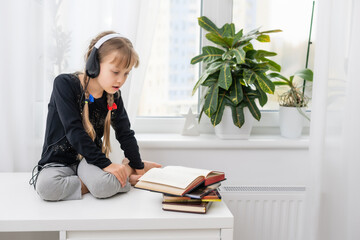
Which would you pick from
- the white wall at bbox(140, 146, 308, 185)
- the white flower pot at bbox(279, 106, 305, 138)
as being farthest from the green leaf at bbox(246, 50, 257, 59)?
the white wall at bbox(140, 146, 308, 185)

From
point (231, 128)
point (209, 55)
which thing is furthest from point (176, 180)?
point (209, 55)

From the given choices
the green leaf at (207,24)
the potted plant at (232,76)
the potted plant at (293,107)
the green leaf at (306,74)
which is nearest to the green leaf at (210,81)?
the potted plant at (232,76)

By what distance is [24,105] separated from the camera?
1.60 m

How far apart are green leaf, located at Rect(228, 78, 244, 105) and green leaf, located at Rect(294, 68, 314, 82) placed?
1.07 ft

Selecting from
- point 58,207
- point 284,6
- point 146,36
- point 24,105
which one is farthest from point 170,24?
point 58,207

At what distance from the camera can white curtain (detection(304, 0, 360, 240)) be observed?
1.65 m

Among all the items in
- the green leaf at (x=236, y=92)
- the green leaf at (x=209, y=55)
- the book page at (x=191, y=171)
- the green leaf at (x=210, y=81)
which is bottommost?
the book page at (x=191, y=171)

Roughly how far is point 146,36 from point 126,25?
3.8 inches

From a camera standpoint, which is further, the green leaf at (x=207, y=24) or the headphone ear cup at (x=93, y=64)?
the green leaf at (x=207, y=24)

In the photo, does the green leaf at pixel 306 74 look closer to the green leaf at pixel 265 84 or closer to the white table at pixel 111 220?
the green leaf at pixel 265 84

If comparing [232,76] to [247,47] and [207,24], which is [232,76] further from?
[207,24]

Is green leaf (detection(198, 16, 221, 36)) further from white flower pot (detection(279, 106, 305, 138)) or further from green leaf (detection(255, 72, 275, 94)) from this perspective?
white flower pot (detection(279, 106, 305, 138))

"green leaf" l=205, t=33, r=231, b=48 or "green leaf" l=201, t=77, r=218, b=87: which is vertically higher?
"green leaf" l=205, t=33, r=231, b=48

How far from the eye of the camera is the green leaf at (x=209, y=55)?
1.71 meters
